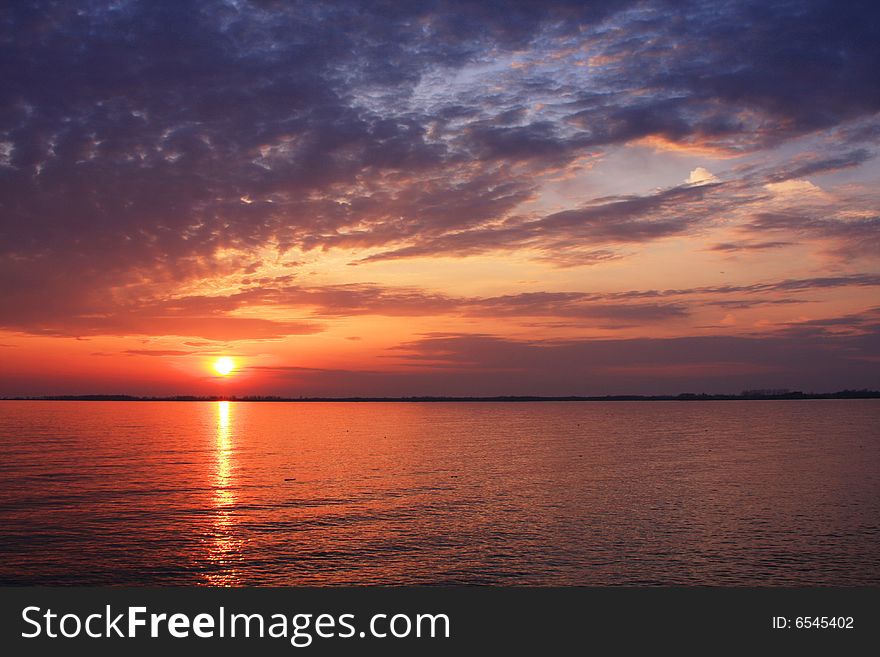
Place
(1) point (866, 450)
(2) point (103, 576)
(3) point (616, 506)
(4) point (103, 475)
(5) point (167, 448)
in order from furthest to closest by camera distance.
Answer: (5) point (167, 448) → (1) point (866, 450) → (4) point (103, 475) → (3) point (616, 506) → (2) point (103, 576)

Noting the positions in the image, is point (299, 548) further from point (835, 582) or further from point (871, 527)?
point (871, 527)

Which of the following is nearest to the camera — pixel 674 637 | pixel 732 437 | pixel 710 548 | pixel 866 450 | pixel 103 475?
pixel 674 637

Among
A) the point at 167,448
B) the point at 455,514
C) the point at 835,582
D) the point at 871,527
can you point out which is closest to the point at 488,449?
the point at 167,448

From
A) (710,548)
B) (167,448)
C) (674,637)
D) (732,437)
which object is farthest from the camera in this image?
(732,437)

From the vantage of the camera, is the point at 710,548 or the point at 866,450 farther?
the point at 866,450

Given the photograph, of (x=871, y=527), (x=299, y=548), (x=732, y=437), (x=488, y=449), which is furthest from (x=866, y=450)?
(x=299, y=548)

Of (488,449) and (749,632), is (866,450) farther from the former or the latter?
(749,632)

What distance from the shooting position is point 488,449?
370 feet

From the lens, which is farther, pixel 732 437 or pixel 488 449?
pixel 732 437

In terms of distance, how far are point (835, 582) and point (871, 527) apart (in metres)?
15.8

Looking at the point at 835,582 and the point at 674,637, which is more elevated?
the point at 674,637

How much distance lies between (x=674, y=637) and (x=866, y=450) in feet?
336

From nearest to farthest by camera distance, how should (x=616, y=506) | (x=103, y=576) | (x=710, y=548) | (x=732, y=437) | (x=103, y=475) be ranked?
(x=103, y=576) → (x=710, y=548) → (x=616, y=506) → (x=103, y=475) → (x=732, y=437)

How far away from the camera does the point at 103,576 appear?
3531 cm
